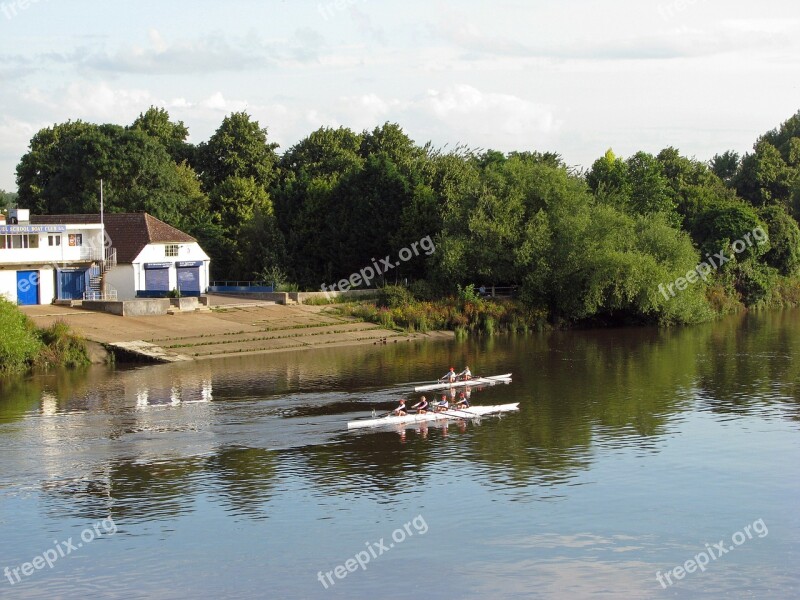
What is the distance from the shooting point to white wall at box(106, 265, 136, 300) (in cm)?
7600

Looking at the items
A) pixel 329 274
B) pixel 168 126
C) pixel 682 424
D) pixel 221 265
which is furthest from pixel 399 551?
pixel 168 126

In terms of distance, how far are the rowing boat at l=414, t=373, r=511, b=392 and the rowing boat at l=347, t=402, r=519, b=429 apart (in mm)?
4396

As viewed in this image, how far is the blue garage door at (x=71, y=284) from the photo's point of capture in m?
72.4

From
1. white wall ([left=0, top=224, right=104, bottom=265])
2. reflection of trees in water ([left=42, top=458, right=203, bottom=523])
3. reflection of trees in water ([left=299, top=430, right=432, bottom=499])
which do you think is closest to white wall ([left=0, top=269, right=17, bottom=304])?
white wall ([left=0, top=224, right=104, bottom=265])

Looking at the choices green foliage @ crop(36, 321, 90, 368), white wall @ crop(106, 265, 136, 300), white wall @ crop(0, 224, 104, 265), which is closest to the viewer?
green foliage @ crop(36, 321, 90, 368)

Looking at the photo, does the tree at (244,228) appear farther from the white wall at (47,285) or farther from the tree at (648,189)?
the tree at (648,189)

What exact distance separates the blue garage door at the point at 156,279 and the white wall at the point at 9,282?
398 inches

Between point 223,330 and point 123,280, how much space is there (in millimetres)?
13086

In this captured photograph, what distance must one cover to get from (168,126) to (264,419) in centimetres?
8889

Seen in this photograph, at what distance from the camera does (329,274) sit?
88.6 metres

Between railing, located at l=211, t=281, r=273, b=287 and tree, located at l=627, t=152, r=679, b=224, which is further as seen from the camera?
tree, located at l=627, t=152, r=679, b=224

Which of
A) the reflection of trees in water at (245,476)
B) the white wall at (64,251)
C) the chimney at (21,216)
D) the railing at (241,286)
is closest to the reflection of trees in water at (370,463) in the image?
the reflection of trees in water at (245,476)

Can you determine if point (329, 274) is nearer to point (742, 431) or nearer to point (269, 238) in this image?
point (269, 238)

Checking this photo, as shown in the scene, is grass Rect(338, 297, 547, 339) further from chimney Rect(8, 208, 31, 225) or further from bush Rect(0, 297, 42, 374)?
bush Rect(0, 297, 42, 374)
